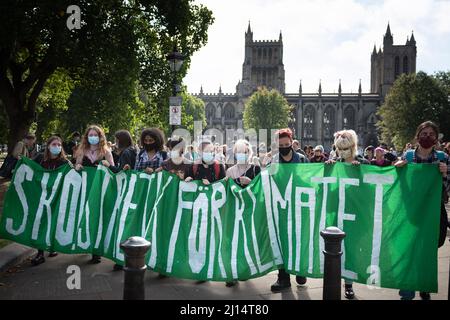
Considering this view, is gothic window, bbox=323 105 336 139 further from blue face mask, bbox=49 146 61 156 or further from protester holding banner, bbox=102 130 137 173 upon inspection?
blue face mask, bbox=49 146 61 156

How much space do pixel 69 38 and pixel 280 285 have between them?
13822mm

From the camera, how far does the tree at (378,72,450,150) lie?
50.8 m

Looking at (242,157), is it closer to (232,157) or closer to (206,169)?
(206,169)

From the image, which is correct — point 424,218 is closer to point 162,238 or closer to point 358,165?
point 358,165

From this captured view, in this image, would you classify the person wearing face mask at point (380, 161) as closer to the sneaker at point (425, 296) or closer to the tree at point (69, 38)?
the sneaker at point (425, 296)

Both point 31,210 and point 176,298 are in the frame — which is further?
point 31,210

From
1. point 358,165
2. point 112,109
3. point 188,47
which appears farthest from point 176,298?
point 112,109

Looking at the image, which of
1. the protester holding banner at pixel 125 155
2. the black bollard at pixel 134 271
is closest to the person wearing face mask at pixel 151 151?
the protester holding banner at pixel 125 155

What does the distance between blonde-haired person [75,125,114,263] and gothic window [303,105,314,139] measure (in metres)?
89.9

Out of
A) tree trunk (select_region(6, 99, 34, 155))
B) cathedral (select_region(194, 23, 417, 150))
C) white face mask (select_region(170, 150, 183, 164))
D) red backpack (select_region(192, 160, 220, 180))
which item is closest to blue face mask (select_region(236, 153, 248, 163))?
red backpack (select_region(192, 160, 220, 180))

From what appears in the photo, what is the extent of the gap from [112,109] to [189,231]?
22.7 m

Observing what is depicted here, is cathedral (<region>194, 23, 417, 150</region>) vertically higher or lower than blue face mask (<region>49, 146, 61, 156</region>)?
higher

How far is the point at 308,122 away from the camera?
9488 centimetres
